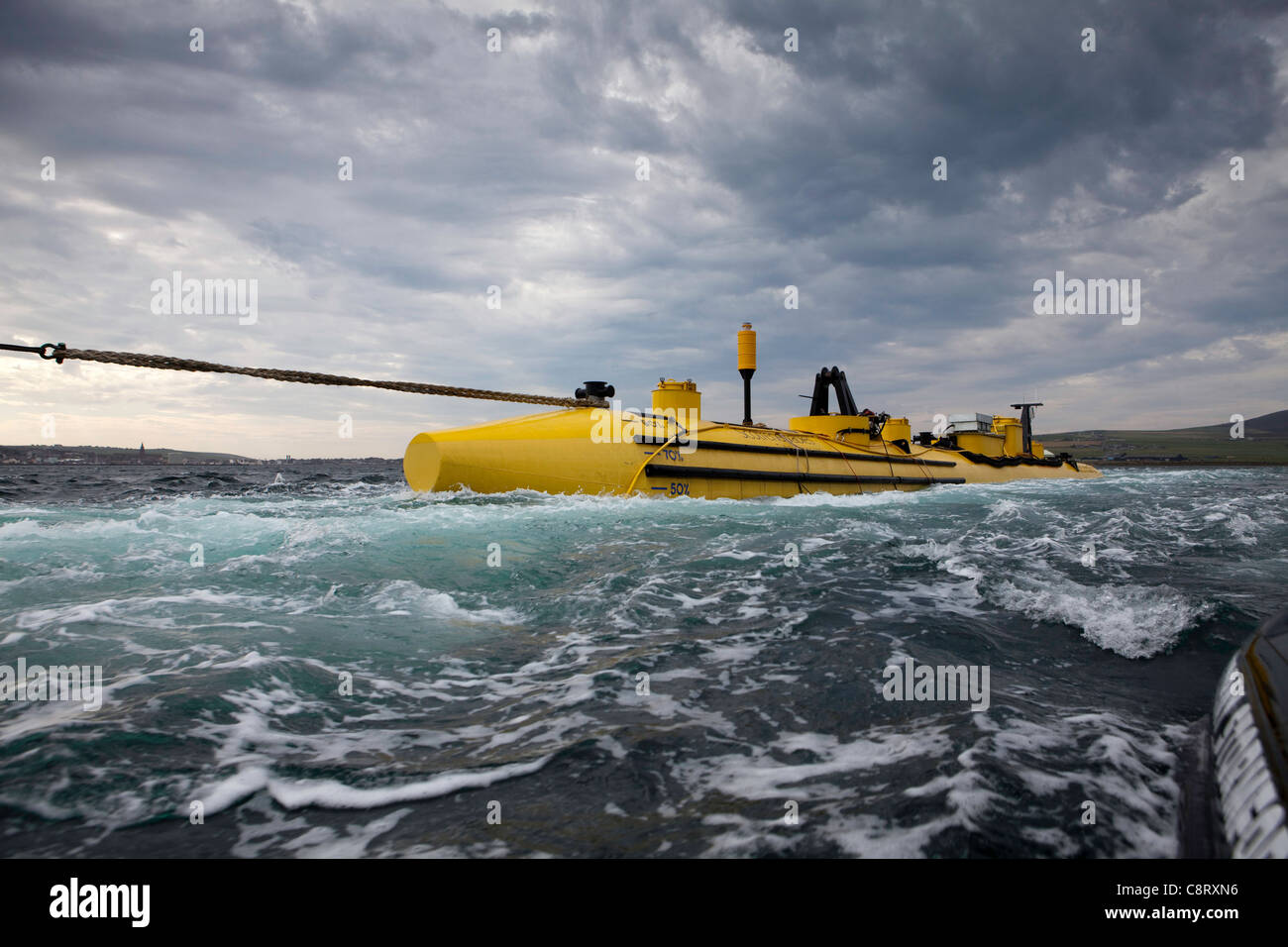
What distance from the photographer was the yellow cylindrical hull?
1346 centimetres

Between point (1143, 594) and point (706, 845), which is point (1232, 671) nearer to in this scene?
point (706, 845)

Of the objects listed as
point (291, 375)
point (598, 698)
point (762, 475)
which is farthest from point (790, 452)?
point (598, 698)

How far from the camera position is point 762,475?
18.0m

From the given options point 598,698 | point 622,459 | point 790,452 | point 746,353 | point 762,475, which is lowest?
point 598,698

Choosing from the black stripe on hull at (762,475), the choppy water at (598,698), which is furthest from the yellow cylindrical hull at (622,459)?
the choppy water at (598,698)

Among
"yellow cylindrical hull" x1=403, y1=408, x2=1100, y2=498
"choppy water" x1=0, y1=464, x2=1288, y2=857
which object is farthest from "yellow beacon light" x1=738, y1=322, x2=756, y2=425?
"choppy water" x1=0, y1=464, x2=1288, y2=857

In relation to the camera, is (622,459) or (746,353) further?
(746,353)

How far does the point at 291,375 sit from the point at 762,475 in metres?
12.9

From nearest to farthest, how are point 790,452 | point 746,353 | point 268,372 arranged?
point 268,372 → point 790,452 → point 746,353

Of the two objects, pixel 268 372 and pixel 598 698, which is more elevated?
pixel 268 372

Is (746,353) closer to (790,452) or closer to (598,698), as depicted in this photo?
(790,452)

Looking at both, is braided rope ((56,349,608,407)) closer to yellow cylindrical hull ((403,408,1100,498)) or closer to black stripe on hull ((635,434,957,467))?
yellow cylindrical hull ((403,408,1100,498))

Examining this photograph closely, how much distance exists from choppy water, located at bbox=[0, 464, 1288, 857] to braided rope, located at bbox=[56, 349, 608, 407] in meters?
2.28
